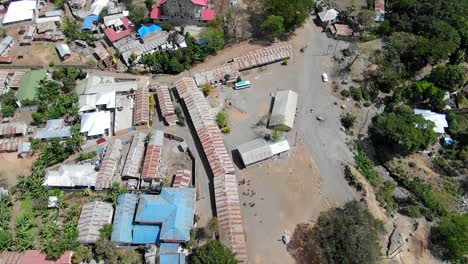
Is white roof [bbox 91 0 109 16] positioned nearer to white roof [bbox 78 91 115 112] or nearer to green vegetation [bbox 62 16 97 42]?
green vegetation [bbox 62 16 97 42]

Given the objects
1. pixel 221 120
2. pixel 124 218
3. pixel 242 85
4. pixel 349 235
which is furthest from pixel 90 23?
pixel 349 235

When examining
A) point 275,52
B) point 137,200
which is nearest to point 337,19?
point 275,52

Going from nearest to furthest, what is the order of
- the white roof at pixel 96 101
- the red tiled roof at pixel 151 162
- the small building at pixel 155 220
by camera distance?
1. the small building at pixel 155 220
2. the red tiled roof at pixel 151 162
3. the white roof at pixel 96 101

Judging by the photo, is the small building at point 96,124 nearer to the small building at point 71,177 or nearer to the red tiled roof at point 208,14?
the small building at point 71,177

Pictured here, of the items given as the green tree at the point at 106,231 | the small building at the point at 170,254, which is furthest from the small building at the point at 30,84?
the small building at the point at 170,254

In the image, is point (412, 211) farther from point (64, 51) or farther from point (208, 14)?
point (64, 51)

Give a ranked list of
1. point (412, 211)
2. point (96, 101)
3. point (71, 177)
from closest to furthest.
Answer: point (71, 177), point (412, 211), point (96, 101)

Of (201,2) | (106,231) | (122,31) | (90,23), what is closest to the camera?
(106,231)
